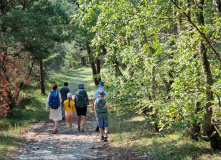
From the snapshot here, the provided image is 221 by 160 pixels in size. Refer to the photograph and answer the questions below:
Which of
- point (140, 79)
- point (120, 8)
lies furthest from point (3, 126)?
point (120, 8)

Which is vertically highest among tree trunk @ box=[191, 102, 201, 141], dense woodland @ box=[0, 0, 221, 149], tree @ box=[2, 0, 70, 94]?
Result: tree @ box=[2, 0, 70, 94]

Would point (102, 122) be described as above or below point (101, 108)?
below

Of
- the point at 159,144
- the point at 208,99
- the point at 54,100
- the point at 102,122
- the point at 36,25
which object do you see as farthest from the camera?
the point at 36,25

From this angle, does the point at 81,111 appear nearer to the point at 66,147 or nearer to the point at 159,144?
the point at 66,147

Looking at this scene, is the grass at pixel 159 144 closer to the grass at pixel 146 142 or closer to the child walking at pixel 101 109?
the grass at pixel 146 142

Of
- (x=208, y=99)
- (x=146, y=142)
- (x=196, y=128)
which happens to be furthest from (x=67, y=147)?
(x=208, y=99)

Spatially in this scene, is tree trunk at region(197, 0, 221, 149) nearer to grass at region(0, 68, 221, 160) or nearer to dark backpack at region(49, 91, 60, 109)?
grass at region(0, 68, 221, 160)

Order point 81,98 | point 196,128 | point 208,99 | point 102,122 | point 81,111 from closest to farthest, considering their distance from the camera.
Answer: point 208,99 → point 196,128 → point 102,122 → point 81,98 → point 81,111

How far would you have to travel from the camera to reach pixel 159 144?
8.62 meters

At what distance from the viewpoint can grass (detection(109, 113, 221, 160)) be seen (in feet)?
23.0

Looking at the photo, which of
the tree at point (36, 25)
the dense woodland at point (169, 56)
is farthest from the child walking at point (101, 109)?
the tree at point (36, 25)

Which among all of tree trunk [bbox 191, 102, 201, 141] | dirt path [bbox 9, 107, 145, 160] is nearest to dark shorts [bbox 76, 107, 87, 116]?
dirt path [bbox 9, 107, 145, 160]

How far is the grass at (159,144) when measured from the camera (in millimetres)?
7016

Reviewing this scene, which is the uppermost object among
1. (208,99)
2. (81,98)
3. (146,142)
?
(208,99)
